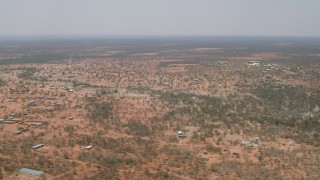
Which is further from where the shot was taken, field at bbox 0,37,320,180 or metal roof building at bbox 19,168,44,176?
field at bbox 0,37,320,180

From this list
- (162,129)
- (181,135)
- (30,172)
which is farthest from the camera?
(162,129)

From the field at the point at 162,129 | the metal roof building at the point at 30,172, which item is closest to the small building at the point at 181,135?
the field at the point at 162,129

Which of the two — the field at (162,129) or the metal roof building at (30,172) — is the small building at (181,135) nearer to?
the field at (162,129)

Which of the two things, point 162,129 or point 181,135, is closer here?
point 181,135

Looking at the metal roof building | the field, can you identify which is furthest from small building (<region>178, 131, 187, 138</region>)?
the metal roof building

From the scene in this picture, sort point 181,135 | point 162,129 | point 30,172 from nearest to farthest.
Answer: point 30,172, point 181,135, point 162,129

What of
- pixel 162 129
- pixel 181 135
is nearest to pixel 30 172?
pixel 181 135

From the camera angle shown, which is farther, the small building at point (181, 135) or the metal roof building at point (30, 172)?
the small building at point (181, 135)

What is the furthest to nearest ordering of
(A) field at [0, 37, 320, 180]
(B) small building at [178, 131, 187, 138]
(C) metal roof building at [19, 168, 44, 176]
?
(B) small building at [178, 131, 187, 138], (A) field at [0, 37, 320, 180], (C) metal roof building at [19, 168, 44, 176]

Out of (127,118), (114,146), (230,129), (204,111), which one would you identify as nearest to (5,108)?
(127,118)

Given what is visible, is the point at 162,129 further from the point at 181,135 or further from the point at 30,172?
the point at 30,172

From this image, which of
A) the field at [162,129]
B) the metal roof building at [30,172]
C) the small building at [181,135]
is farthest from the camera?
the small building at [181,135]

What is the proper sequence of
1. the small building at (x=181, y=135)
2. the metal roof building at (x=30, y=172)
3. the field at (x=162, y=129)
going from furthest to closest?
the small building at (x=181, y=135) → the field at (x=162, y=129) → the metal roof building at (x=30, y=172)

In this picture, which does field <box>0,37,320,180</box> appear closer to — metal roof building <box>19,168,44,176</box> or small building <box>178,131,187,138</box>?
small building <box>178,131,187,138</box>
